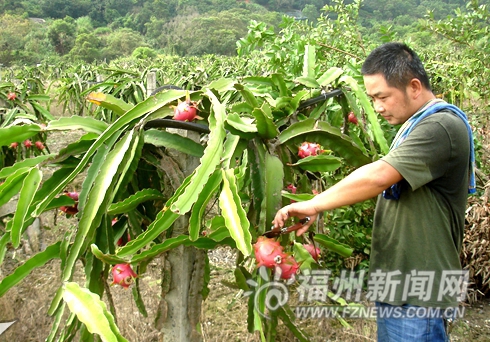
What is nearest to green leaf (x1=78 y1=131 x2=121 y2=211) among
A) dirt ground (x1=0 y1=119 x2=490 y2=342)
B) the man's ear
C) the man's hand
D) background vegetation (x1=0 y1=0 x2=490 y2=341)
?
background vegetation (x1=0 y1=0 x2=490 y2=341)

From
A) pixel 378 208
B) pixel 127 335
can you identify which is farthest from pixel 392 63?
pixel 127 335

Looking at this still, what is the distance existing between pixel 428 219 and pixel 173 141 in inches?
29.1

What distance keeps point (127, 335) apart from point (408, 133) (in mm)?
1606

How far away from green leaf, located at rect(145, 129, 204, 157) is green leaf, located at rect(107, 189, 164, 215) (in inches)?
5.6

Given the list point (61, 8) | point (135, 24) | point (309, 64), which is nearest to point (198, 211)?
point (309, 64)

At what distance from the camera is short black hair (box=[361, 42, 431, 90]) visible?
3.93 ft

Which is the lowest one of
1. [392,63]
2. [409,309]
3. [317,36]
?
[409,309]

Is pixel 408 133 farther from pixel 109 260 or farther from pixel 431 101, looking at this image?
pixel 109 260

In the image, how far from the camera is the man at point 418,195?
3.72 feet

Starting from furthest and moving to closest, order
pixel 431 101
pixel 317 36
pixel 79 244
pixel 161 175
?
pixel 317 36 < pixel 161 175 < pixel 431 101 < pixel 79 244

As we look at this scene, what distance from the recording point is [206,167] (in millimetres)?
955

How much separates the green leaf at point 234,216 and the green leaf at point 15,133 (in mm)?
582

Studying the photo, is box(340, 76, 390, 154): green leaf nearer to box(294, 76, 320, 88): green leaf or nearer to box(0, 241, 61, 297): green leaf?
box(294, 76, 320, 88): green leaf

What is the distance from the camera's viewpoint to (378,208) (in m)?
1.38
